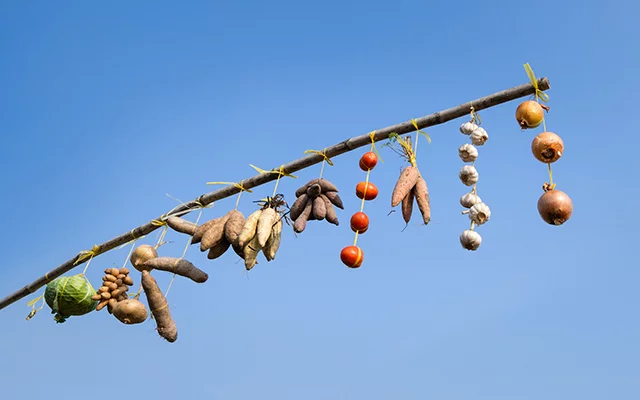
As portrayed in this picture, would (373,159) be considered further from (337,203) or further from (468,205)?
(468,205)

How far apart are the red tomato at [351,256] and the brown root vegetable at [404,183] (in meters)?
0.36

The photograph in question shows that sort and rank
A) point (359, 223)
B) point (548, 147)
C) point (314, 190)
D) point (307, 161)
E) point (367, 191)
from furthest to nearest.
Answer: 1. point (307, 161)
2. point (314, 190)
3. point (367, 191)
4. point (359, 223)
5. point (548, 147)

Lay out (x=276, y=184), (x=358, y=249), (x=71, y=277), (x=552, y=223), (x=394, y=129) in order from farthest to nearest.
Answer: (x=71, y=277), (x=276, y=184), (x=394, y=129), (x=358, y=249), (x=552, y=223)

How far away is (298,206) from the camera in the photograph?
4531 millimetres

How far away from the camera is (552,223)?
151 inches

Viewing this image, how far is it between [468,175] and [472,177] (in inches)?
1.2

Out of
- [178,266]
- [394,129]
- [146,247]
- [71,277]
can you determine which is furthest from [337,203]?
[71,277]

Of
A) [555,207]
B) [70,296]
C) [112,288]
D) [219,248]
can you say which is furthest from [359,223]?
[70,296]

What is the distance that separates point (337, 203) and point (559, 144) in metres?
1.41

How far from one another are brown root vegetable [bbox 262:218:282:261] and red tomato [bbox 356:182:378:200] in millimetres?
579

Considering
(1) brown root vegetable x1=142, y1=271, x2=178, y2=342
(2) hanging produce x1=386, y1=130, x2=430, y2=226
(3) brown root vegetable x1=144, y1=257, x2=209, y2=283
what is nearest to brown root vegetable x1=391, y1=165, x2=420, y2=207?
(2) hanging produce x1=386, y1=130, x2=430, y2=226

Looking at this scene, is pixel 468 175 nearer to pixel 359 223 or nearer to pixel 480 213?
pixel 480 213

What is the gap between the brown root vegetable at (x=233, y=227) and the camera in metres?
4.55

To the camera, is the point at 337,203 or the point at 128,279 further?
the point at 128,279
